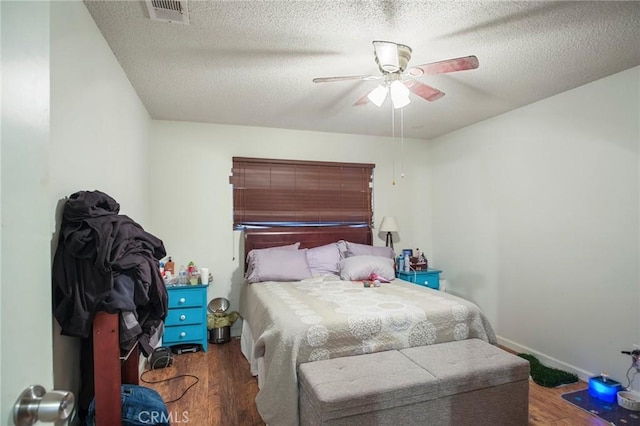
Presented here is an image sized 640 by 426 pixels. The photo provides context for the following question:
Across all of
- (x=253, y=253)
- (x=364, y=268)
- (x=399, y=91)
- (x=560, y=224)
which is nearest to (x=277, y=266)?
(x=253, y=253)

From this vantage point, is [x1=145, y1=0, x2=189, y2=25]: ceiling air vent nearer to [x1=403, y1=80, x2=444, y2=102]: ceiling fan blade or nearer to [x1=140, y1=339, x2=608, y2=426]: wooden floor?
[x1=403, y1=80, x2=444, y2=102]: ceiling fan blade

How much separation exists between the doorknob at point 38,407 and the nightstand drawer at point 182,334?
2788 mm

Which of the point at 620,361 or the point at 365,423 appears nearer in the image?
the point at 365,423

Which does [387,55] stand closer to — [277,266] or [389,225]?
[277,266]

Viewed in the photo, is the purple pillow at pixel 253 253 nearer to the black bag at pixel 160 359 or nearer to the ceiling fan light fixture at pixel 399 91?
the black bag at pixel 160 359

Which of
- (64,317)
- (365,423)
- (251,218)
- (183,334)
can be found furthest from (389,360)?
(251,218)

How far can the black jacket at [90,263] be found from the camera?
1.35 meters

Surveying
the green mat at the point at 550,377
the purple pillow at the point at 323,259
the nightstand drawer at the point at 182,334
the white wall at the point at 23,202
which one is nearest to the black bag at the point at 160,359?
the nightstand drawer at the point at 182,334

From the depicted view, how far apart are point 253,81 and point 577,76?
2503mm

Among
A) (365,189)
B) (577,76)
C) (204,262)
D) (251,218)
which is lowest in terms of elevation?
(204,262)

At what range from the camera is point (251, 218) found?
3.89m

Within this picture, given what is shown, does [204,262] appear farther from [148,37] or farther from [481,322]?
[481,322]

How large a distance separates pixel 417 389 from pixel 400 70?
6.15 ft

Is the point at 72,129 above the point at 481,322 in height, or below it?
above
